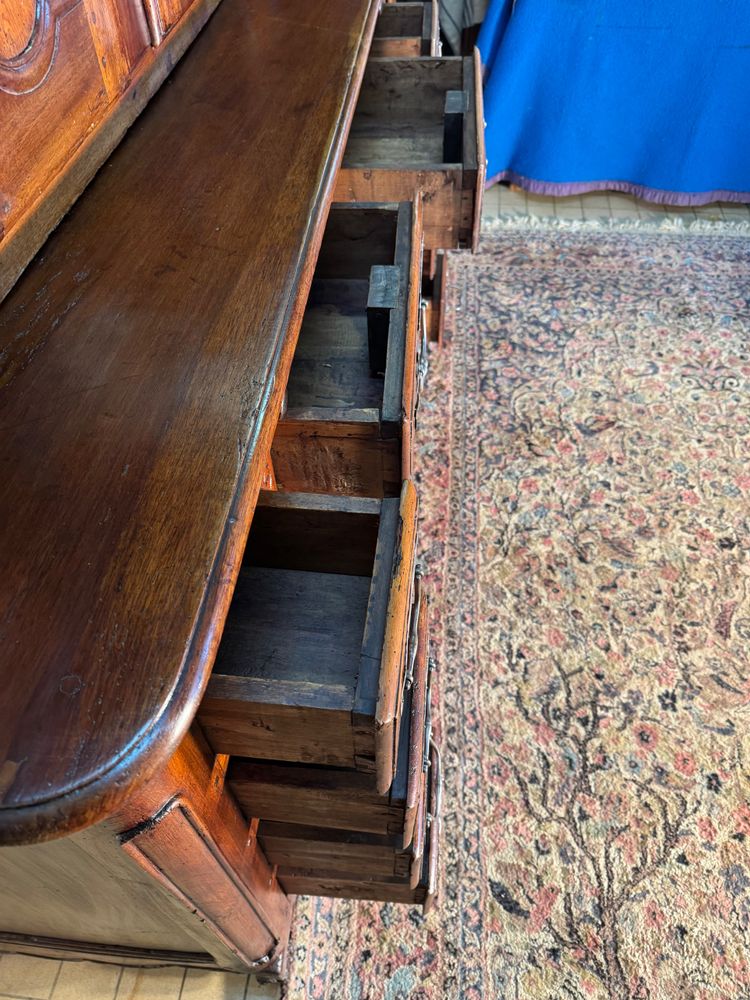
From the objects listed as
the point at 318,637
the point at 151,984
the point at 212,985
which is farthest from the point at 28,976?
the point at 318,637

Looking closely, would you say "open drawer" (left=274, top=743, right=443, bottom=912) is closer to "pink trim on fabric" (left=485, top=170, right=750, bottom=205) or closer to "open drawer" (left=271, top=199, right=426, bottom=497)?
"open drawer" (left=271, top=199, right=426, bottom=497)

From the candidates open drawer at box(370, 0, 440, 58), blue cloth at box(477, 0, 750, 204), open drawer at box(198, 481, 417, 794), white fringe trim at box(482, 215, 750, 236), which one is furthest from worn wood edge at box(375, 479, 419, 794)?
blue cloth at box(477, 0, 750, 204)

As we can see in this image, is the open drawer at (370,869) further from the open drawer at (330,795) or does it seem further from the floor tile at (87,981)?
the floor tile at (87,981)

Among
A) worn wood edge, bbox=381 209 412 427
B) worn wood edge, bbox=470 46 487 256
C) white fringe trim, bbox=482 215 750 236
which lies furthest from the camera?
white fringe trim, bbox=482 215 750 236

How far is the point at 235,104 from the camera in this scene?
103 centimetres

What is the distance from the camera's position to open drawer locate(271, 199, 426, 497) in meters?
0.93

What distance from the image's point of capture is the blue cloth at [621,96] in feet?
7.91

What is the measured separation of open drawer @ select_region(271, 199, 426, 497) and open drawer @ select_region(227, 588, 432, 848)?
1.28 ft

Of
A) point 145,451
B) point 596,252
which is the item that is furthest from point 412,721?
point 596,252

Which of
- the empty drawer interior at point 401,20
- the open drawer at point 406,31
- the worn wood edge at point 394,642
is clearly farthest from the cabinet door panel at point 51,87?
the empty drawer interior at point 401,20

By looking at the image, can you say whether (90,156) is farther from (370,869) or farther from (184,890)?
(370,869)

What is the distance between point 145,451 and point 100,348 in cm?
15

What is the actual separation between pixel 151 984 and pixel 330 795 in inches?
27.0

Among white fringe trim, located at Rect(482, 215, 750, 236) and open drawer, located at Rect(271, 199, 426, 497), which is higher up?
open drawer, located at Rect(271, 199, 426, 497)
